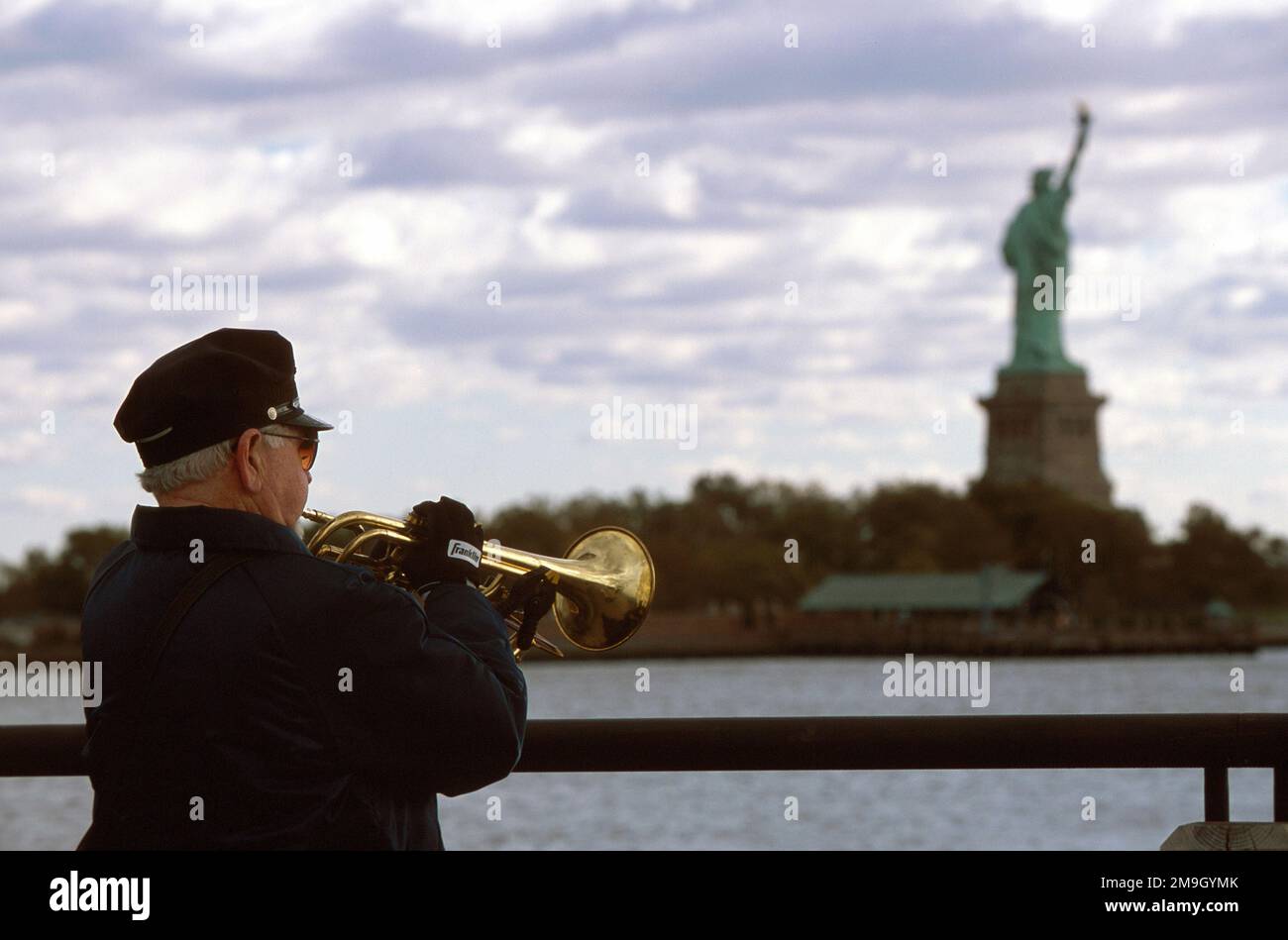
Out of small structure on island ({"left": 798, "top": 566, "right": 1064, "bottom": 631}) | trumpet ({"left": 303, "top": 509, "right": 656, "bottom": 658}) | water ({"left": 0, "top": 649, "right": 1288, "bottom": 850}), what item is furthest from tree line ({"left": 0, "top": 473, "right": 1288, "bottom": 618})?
trumpet ({"left": 303, "top": 509, "right": 656, "bottom": 658})

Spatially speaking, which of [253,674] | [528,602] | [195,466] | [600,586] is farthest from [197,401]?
[600,586]

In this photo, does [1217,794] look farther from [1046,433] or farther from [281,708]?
[1046,433]

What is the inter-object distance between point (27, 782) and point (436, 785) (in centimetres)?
4648

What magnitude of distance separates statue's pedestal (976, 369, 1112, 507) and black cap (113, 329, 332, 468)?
105 meters

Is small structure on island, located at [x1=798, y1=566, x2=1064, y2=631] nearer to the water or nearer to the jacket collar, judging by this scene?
the water

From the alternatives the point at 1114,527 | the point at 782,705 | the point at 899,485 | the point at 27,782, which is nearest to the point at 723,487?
the point at 899,485

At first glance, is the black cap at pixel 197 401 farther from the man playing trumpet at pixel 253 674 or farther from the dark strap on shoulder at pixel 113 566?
the dark strap on shoulder at pixel 113 566

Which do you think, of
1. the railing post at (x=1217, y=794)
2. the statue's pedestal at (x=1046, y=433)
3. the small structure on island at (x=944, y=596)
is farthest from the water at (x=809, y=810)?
the small structure on island at (x=944, y=596)

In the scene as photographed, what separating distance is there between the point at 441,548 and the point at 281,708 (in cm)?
46

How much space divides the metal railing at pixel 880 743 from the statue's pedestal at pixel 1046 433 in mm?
104246

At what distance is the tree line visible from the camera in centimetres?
10738
